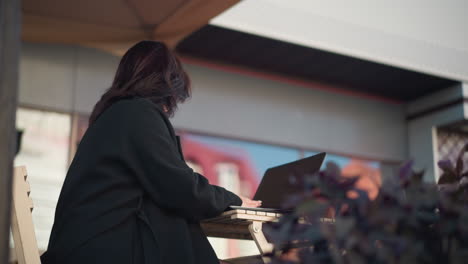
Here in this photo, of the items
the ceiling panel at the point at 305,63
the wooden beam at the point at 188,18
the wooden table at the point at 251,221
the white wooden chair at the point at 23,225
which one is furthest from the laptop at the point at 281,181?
the ceiling panel at the point at 305,63

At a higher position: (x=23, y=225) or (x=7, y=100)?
(x=7, y=100)

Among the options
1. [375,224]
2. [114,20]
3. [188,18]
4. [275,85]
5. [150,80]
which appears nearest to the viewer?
[375,224]

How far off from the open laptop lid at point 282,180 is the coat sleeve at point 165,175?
0.31 metres

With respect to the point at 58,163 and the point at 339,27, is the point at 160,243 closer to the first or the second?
the point at 58,163

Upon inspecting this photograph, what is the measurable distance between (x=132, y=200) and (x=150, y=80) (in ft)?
1.54

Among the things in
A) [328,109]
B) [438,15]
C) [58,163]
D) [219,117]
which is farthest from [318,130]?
[58,163]

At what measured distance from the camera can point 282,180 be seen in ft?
7.69

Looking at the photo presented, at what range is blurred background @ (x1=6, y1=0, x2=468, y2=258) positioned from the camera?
18.8 ft

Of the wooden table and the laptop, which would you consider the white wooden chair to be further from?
the laptop

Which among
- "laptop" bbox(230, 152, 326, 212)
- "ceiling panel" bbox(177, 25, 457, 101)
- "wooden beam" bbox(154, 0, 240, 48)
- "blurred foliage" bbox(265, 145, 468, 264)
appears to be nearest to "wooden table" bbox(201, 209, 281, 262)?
"laptop" bbox(230, 152, 326, 212)

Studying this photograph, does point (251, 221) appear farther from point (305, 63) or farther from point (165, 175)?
point (305, 63)

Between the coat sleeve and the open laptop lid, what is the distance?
1.00 ft

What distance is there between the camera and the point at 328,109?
7387 mm

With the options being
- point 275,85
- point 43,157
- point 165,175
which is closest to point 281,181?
point 165,175
